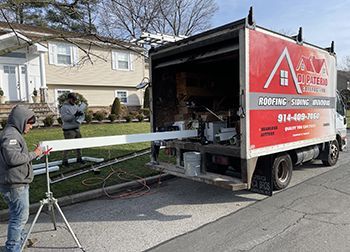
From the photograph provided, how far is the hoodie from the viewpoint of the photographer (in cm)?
331

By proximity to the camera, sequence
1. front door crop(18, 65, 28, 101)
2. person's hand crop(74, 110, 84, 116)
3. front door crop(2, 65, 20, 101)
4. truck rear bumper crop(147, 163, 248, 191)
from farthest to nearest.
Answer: front door crop(18, 65, 28, 101)
front door crop(2, 65, 20, 101)
person's hand crop(74, 110, 84, 116)
truck rear bumper crop(147, 163, 248, 191)

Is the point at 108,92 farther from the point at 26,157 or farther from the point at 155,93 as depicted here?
the point at 26,157

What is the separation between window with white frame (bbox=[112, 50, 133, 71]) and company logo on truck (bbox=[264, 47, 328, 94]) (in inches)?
798

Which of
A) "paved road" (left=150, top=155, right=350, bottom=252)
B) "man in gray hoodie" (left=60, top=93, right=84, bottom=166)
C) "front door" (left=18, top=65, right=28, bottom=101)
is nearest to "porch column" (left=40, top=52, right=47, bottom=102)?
"front door" (left=18, top=65, right=28, bottom=101)

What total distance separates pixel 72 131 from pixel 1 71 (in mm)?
14496

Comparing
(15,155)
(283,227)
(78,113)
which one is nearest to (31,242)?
(15,155)

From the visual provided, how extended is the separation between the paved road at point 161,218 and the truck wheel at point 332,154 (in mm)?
1971

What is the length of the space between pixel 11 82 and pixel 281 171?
19.3 metres

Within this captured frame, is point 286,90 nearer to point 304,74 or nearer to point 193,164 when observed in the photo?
point 304,74

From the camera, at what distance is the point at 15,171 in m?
3.38

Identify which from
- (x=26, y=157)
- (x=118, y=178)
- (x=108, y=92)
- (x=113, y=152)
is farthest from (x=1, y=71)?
(x=26, y=157)

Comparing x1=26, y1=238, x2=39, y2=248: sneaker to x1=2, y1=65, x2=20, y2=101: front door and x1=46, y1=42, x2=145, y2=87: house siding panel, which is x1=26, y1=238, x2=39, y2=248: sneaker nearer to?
x1=46, y1=42, x2=145, y2=87: house siding panel

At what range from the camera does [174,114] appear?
7.22m

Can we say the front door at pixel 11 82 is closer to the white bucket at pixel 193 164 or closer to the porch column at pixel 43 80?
the porch column at pixel 43 80
